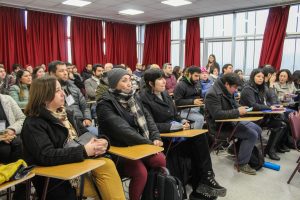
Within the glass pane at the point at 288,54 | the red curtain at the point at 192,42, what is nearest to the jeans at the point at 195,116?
the glass pane at the point at 288,54

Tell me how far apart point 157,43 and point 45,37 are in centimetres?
374

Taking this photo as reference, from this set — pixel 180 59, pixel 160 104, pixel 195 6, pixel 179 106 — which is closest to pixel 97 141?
pixel 160 104

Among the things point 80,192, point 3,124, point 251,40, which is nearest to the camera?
point 80,192

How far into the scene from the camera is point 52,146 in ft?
5.18

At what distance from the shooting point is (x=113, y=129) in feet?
6.79

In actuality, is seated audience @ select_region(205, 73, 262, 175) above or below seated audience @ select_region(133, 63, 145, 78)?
below

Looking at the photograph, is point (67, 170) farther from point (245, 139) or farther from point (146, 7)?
point (146, 7)

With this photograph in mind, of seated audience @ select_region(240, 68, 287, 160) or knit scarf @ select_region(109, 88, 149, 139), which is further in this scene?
seated audience @ select_region(240, 68, 287, 160)

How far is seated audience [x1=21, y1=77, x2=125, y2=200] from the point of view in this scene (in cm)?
154

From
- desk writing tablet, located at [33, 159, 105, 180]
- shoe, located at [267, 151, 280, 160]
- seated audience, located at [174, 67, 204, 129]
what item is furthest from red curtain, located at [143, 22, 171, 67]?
desk writing tablet, located at [33, 159, 105, 180]

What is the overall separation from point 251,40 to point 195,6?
1.92m

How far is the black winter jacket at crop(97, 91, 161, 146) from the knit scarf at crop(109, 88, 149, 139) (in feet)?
0.13

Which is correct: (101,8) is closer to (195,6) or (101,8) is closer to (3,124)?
(195,6)

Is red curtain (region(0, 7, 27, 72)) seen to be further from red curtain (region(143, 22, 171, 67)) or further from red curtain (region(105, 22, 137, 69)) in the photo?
red curtain (region(143, 22, 171, 67))
